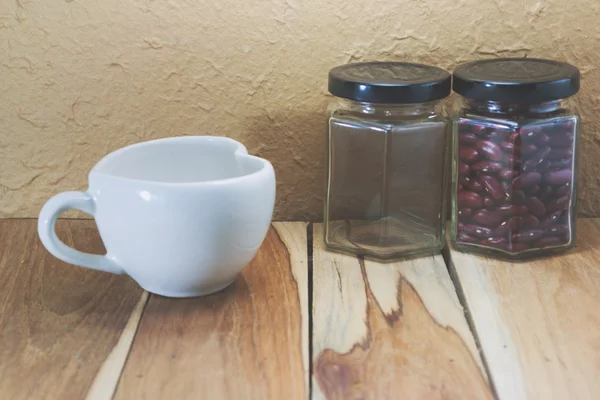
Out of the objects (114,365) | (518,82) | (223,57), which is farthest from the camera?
(223,57)

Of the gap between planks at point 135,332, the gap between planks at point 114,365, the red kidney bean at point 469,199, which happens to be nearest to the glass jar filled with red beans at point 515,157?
the red kidney bean at point 469,199

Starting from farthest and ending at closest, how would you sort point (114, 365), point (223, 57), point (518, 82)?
point (223, 57) → point (518, 82) → point (114, 365)

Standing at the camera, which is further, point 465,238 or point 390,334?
point 465,238

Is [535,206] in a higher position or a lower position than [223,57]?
lower

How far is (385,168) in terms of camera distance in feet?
2.36

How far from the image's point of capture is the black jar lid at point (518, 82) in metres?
0.65

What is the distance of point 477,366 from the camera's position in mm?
543

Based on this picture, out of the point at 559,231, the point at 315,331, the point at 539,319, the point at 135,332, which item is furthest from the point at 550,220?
the point at 135,332

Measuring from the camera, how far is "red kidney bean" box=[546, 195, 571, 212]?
0.70 meters

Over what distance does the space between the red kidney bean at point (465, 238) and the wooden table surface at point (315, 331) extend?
1 cm

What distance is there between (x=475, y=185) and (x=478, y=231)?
44 millimetres

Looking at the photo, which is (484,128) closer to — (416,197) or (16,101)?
(416,197)

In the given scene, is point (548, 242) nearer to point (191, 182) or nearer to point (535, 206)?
point (535, 206)

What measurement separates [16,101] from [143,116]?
0.13 metres
